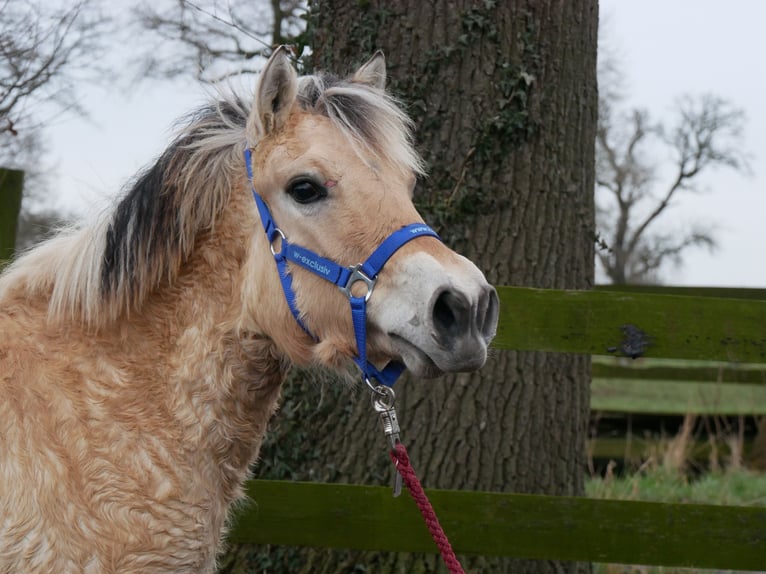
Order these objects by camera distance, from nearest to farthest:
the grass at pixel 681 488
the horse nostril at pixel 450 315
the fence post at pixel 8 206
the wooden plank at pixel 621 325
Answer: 1. the horse nostril at pixel 450 315
2. the wooden plank at pixel 621 325
3. the fence post at pixel 8 206
4. the grass at pixel 681 488

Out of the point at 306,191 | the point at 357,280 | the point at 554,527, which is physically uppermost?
the point at 306,191

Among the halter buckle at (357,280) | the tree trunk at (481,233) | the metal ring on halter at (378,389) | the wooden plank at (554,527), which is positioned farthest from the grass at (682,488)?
the halter buckle at (357,280)

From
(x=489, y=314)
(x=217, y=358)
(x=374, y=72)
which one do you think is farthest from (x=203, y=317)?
(x=374, y=72)

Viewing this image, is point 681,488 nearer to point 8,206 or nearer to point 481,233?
point 481,233

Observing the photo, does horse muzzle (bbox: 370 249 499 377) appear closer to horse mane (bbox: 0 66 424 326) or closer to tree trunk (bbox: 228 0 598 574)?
horse mane (bbox: 0 66 424 326)

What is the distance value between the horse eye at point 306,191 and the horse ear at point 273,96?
26cm

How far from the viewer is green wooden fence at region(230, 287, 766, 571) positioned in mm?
3377

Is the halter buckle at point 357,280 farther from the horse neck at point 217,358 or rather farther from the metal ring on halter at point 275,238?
the horse neck at point 217,358

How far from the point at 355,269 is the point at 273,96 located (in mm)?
689

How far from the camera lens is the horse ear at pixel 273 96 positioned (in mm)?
2529

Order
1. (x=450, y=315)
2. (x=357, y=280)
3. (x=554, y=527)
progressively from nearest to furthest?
(x=450, y=315) → (x=357, y=280) → (x=554, y=527)

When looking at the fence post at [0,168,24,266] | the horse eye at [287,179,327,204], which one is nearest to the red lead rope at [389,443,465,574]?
the horse eye at [287,179,327,204]

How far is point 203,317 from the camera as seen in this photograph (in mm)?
2627

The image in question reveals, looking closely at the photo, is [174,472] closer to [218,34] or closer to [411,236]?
[411,236]
